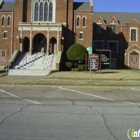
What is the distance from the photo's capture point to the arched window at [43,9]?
39094mm

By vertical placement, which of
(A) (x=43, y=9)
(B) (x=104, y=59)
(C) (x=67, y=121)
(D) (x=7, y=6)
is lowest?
(C) (x=67, y=121)

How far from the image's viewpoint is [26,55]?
35625 mm

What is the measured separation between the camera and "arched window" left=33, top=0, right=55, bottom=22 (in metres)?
39.1

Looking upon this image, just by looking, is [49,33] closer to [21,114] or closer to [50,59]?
[50,59]

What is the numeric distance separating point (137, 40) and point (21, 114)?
44.9m

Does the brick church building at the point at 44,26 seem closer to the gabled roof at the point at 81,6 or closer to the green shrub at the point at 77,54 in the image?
the gabled roof at the point at 81,6

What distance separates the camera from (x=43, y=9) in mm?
39188

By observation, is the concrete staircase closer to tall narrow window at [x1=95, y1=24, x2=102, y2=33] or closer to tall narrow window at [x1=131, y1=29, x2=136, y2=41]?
tall narrow window at [x1=95, y1=24, x2=102, y2=33]

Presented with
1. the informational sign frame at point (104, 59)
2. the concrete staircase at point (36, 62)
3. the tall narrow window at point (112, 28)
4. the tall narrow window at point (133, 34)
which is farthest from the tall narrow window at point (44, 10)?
the tall narrow window at point (133, 34)

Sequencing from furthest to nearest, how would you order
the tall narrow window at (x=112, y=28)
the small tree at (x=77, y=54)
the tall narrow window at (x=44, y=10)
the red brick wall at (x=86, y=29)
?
A: 1. the tall narrow window at (x=112, y=28)
2. the red brick wall at (x=86, y=29)
3. the tall narrow window at (x=44, y=10)
4. the small tree at (x=77, y=54)

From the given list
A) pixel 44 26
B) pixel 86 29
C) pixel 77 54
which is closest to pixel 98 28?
pixel 86 29

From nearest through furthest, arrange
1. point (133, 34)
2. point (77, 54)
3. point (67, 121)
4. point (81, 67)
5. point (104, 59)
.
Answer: point (67, 121)
point (77, 54)
point (81, 67)
point (104, 59)
point (133, 34)

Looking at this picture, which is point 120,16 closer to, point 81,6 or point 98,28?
point 98,28

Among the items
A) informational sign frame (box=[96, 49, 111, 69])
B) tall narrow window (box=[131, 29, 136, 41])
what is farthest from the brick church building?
tall narrow window (box=[131, 29, 136, 41])
